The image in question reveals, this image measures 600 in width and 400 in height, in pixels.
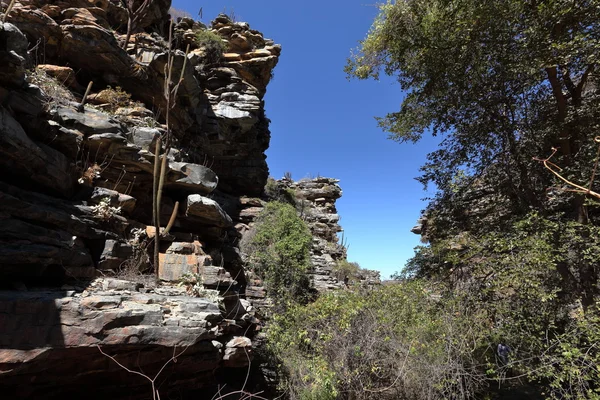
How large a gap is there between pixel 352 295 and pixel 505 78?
6.14 m

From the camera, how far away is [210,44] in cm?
1544

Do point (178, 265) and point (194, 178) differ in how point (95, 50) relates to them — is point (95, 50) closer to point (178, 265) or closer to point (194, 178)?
point (194, 178)

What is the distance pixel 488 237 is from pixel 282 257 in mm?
7828

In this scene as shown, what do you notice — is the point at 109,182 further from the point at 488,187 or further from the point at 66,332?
the point at 488,187

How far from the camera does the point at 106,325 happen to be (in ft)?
12.5

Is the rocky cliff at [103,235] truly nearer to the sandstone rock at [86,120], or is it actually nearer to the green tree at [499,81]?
the sandstone rock at [86,120]

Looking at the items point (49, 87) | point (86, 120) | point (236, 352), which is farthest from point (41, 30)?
point (236, 352)

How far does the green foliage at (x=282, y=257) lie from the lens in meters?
11.2

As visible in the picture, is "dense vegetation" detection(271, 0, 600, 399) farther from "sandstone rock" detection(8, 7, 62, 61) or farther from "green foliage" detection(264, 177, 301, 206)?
"green foliage" detection(264, 177, 301, 206)

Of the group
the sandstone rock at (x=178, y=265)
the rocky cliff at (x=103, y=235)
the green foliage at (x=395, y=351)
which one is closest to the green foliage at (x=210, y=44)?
the rocky cliff at (x=103, y=235)

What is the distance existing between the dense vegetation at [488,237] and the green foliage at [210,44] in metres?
10.6

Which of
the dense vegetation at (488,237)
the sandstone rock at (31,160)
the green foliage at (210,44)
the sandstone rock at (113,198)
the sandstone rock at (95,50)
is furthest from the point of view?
the green foliage at (210,44)

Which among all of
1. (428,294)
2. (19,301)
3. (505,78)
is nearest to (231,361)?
(19,301)

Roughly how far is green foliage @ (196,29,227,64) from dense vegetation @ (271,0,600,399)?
34.7 feet
